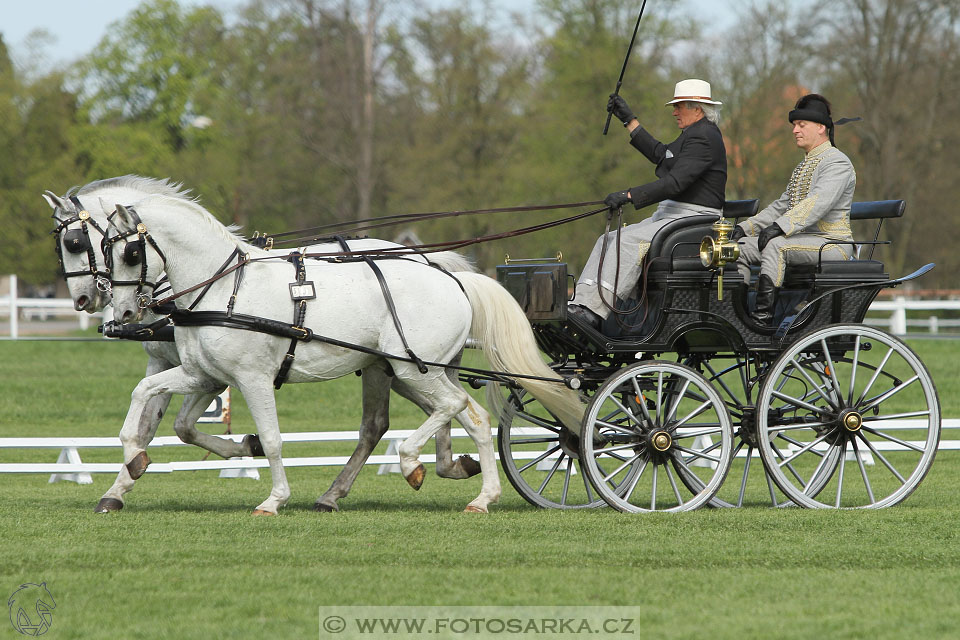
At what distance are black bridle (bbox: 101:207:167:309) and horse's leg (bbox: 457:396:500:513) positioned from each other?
2.12 meters

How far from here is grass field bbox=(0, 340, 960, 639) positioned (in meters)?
4.93

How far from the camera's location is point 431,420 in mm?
7996

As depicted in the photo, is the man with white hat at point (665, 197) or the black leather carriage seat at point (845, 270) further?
the black leather carriage seat at point (845, 270)

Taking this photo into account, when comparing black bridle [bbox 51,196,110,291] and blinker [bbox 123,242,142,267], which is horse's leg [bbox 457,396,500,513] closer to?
blinker [bbox 123,242,142,267]

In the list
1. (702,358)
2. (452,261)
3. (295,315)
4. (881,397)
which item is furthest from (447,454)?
(881,397)

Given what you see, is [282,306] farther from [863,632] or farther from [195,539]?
[863,632]

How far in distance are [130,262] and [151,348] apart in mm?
1310

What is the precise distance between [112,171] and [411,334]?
35903 mm

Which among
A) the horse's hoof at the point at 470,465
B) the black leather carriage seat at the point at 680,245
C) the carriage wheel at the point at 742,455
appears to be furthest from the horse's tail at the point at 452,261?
the carriage wheel at the point at 742,455

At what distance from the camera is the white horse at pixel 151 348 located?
7.43 meters

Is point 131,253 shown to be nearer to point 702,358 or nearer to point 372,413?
point 372,413

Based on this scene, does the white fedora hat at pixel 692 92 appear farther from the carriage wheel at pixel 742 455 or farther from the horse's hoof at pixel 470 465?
the horse's hoof at pixel 470 465

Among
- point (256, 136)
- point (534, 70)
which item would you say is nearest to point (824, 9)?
point (534, 70)

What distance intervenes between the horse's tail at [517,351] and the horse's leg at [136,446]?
81.0 inches
